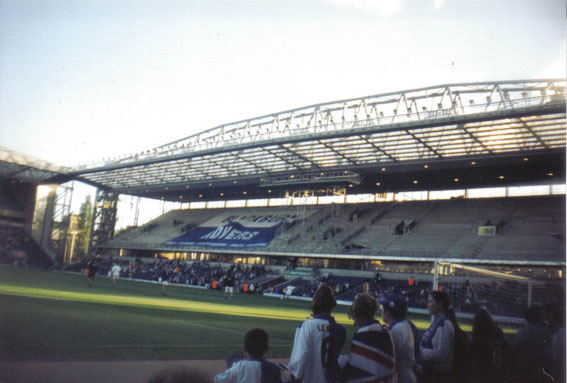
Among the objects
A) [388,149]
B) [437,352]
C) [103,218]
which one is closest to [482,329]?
[437,352]

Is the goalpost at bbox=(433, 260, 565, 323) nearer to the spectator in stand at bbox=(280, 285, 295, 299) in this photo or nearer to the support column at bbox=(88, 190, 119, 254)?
the spectator in stand at bbox=(280, 285, 295, 299)

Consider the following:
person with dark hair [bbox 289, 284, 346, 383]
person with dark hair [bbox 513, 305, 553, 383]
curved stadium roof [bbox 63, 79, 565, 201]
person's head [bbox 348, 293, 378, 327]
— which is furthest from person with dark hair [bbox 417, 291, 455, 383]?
curved stadium roof [bbox 63, 79, 565, 201]

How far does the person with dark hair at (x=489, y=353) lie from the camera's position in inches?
225

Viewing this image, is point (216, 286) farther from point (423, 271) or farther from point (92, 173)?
point (92, 173)

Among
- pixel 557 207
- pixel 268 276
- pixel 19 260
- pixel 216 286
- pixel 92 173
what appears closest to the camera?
pixel 557 207

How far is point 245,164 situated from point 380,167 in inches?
520

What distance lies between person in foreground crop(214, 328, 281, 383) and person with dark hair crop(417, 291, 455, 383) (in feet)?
7.02

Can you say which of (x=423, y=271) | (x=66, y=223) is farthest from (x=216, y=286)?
(x=66, y=223)

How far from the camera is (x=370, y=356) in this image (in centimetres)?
410

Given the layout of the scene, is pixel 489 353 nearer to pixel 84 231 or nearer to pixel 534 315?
pixel 534 315

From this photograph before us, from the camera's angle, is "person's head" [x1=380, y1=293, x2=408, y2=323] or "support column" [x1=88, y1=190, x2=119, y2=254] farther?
"support column" [x1=88, y1=190, x2=119, y2=254]

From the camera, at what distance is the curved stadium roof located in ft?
95.0

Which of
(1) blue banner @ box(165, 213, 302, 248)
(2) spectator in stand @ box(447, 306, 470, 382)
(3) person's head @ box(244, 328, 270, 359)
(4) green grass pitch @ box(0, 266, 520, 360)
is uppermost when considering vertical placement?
(1) blue banner @ box(165, 213, 302, 248)

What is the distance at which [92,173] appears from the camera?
55.4m
